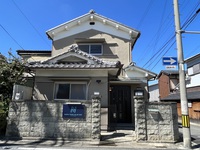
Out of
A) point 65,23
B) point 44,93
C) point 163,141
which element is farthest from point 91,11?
point 163,141

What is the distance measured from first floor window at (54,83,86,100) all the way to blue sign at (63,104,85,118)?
238cm

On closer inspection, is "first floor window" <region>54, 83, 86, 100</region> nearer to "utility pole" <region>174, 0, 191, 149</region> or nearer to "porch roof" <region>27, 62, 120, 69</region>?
"porch roof" <region>27, 62, 120, 69</region>

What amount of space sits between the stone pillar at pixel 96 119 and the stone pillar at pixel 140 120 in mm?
1677

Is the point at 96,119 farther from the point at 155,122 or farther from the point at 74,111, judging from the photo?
the point at 155,122

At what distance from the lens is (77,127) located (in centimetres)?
795

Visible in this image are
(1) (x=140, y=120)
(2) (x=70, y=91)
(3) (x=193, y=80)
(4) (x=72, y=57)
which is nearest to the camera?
(1) (x=140, y=120)

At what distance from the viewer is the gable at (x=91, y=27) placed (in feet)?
46.5

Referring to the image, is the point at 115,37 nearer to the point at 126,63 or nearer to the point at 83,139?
the point at 126,63

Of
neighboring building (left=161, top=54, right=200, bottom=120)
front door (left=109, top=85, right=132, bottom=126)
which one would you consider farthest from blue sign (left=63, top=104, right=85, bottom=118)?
neighboring building (left=161, top=54, right=200, bottom=120)

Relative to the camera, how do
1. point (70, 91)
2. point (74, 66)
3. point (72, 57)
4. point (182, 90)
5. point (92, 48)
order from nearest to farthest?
1. point (182, 90)
2. point (74, 66)
3. point (70, 91)
4. point (72, 57)
5. point (92, 48)

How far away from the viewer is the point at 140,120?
7.89 meters

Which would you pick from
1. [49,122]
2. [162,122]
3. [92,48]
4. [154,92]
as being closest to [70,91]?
[49,122]

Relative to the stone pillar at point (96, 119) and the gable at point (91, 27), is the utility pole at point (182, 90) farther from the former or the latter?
the gable at point (91, 27)

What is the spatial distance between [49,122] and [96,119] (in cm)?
216
